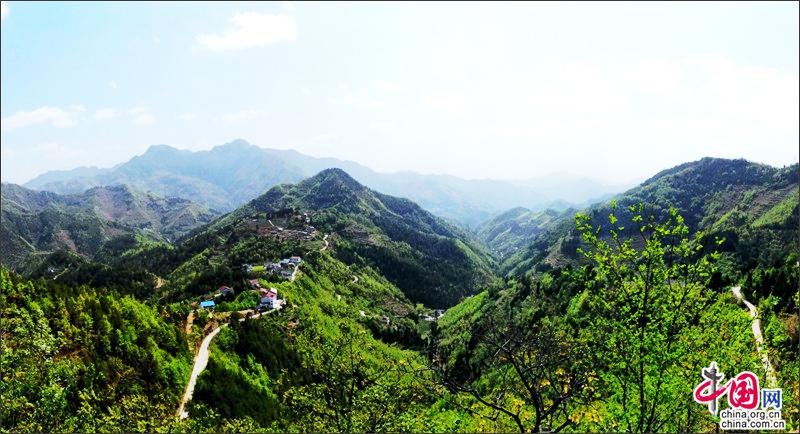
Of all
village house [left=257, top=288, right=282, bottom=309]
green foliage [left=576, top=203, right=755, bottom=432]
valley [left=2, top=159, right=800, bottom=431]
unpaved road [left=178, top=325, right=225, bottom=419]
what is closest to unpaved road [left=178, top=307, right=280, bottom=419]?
unpaved road [left=178, top=325, right=225, bottom=419]

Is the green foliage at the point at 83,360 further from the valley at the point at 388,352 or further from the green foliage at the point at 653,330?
the green foliage at the point at 653,330

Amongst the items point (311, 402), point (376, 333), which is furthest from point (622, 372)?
point (376, 333)

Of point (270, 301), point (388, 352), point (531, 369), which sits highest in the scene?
point (531, 369)

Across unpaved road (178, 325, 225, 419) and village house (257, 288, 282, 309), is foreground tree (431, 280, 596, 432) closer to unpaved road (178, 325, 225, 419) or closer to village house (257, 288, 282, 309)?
unpaved road (178, 325, 225, 419)

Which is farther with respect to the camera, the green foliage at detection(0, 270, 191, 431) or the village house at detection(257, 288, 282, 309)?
the village house at detection(257, 288, 282, 309)

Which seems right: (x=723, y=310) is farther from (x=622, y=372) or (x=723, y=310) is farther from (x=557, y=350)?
(x=557, y=350)

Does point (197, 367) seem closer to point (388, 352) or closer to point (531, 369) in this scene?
point (531, 369)

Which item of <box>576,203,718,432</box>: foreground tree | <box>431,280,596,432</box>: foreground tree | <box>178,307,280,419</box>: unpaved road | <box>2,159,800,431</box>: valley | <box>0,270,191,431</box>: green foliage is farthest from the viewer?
<box>178,307,280,419</box>: unpaved road

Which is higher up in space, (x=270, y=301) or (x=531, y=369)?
(x=531, y=369)

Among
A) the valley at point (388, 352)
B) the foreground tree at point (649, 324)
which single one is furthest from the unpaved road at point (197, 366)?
the foreground tree at point (649, 324)

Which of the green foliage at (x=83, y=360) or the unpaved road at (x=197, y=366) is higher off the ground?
the green foliage at (x=83, y=360)

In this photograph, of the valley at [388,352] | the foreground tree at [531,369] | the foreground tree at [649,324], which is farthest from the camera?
the valley at [388,352]

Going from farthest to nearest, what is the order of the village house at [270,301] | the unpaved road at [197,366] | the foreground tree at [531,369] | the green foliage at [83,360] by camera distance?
the village house at [270,301] → the unpaved road at [197,366] → the green foliage at [83,360] → the foreground tree at [531,369]

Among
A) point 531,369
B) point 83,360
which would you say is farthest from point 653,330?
point 83,360
